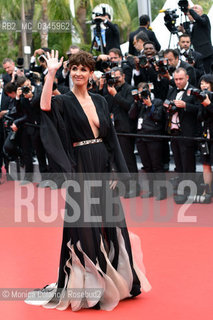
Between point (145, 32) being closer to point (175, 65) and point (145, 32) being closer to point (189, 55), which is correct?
point (189, 55)

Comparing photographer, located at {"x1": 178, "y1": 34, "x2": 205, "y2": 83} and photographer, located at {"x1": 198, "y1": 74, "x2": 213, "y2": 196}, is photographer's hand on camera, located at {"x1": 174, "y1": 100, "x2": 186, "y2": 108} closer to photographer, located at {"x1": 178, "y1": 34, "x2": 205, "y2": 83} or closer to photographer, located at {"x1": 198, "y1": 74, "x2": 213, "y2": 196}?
photographer, located at {"x1": 198, "y1": 74, "x2": 213, "y2": 196}

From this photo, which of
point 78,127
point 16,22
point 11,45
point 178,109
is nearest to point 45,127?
point 78,127

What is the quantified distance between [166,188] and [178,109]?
1.15 meters

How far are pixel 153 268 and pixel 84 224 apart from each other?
1038mm

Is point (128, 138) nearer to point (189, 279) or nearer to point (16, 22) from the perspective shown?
point (189, 279)

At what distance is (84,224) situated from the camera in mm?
4168

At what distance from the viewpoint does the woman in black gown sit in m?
4.13

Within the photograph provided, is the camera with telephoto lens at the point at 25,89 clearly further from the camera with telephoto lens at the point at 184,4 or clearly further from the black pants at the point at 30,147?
the camera with telephoto lens at the point at 184,4

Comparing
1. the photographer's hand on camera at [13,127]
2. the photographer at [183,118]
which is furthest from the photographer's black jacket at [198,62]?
the photographer's hand on camera at [13,127]

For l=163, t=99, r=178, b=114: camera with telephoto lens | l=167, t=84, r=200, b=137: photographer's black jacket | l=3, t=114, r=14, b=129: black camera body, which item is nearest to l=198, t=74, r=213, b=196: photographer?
l=167, t=84, r=200, b=137: photographer's black jacket

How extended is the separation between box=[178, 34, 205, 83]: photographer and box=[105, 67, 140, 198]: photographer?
0.90 m

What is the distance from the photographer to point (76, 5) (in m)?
22.6

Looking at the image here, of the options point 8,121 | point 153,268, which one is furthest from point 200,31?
point 153,268

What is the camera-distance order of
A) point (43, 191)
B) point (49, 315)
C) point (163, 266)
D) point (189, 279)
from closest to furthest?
point (49, 315) → point (189, 279) → point (163, 266) → point (43, 191)
